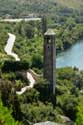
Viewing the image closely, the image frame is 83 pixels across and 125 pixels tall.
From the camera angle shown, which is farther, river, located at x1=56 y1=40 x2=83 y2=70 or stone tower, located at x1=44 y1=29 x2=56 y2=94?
river, located at x1=56 y1=40 x2=83 y2=70

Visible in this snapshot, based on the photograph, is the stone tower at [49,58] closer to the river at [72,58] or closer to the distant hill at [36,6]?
the river at [72,58]

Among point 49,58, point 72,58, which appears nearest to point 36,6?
point 72,58

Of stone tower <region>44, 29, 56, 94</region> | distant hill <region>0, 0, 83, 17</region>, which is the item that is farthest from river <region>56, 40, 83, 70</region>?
distant hill <region>0, 0, 83, 17</region>

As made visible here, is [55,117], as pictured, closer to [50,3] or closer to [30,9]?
[30,9]

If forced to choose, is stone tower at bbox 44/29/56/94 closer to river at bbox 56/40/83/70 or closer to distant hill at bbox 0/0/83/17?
river at bbox 56/40/83/70

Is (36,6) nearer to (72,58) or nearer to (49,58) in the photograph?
(72,58)

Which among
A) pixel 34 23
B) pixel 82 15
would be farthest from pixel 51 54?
pixel 82 15
